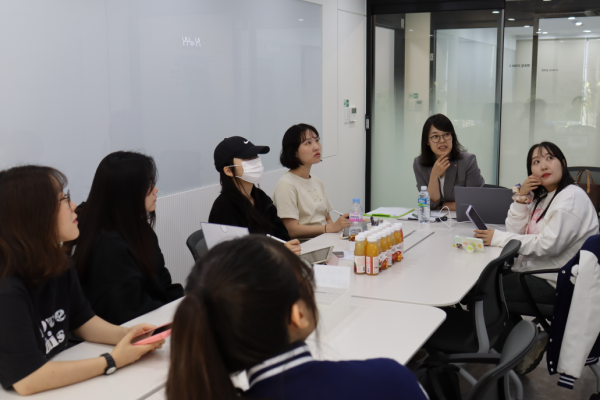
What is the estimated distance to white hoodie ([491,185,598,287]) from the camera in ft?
9.72

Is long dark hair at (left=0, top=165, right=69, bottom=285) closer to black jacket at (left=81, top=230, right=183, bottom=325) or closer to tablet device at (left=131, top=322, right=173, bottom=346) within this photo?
tablet device at (left=131, top=322, right=173, bottom=346)

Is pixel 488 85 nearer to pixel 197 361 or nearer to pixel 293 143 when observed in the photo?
pixel 293 143

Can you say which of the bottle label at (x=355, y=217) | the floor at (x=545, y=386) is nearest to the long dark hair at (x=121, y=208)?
the bottle label at (x=355, y=217)

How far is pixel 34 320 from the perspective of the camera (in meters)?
1.65

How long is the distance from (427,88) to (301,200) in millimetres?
3483

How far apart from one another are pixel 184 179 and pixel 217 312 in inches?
126

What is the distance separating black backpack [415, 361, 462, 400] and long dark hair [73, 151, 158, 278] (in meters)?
1.17

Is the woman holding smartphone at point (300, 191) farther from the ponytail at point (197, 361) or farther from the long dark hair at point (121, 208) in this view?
the ponytail at point (197, 361)

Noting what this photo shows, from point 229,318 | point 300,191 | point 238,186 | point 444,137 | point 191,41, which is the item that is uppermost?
point 191,41

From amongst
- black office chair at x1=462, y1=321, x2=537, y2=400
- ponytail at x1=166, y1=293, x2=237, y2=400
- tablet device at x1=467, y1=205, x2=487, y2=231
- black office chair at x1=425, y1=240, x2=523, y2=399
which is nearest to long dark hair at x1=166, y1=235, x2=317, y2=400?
ponytail at x1=166, y1=293, x2=237, y2=400

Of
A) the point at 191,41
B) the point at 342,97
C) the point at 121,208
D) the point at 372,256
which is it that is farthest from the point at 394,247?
the point at 342,97

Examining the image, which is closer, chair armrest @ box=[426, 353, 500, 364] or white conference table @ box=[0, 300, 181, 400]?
white conference table @ box=[0, 300, 181, 400]

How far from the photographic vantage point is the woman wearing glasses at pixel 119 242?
213 centimetres

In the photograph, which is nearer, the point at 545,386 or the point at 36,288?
the point at 36,288
